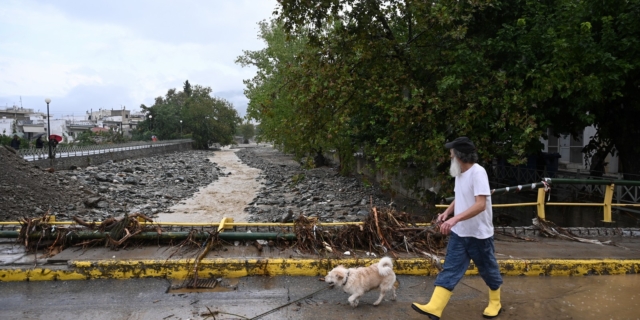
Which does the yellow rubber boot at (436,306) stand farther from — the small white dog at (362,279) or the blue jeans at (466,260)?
the small white dog at (362,279)

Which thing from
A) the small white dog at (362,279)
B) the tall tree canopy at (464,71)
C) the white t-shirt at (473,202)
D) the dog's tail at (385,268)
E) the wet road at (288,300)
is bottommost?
the wet road at (288,300)

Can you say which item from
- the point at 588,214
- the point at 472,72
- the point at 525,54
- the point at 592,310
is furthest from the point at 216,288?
the point at 588,214

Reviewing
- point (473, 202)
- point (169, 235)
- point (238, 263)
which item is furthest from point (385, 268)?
point (169, 235)

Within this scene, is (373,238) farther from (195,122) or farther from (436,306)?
(195,122)

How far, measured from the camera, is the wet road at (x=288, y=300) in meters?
4.10

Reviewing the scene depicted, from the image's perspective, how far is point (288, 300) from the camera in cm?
444

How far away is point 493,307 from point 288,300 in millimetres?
1917

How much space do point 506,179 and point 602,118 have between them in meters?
3.58

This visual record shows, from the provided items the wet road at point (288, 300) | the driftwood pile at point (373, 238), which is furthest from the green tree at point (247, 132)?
the wet road at point (288, 300)

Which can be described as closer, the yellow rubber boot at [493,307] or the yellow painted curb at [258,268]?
the yellow rubber boot at [493,307]

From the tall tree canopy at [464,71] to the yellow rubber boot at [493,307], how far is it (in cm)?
591

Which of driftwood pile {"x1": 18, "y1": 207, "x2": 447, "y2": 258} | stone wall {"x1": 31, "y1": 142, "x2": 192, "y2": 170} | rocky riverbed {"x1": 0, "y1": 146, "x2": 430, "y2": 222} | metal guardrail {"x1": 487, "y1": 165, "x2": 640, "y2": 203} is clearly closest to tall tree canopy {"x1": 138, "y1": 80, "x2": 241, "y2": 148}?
stone wall {"x1": 31, "y1": 142, "x2": 192, "y2": 170}

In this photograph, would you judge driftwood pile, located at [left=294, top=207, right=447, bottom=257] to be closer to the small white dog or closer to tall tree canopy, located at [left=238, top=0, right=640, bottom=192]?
the small white dog

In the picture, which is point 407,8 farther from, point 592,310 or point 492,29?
point 592,310
